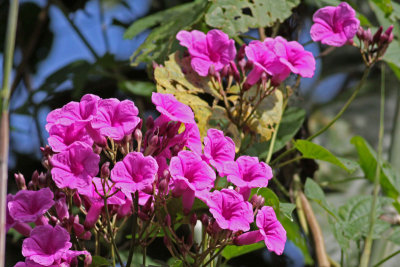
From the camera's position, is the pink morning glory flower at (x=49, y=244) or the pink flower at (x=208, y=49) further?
the pink flower at (x=208, y=49)

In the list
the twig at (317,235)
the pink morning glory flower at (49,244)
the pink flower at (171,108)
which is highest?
the pink flower at (171,108)

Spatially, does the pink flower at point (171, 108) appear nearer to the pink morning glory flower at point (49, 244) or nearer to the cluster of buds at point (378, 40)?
the pink morning glory flower at point (49, 244)

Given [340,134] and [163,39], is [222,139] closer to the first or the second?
[163,39]

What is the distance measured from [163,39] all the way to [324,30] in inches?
13.9

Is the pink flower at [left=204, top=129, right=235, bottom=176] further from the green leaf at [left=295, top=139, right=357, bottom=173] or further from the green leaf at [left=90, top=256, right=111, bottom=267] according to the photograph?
the green leaf at [left=295, top=139, right=357, bottom=173]

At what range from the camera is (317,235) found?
129 cm

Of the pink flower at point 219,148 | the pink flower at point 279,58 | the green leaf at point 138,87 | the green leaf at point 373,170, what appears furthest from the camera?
the green leaf at point 138,87

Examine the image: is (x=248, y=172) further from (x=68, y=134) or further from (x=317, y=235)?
(x=317, y=235)

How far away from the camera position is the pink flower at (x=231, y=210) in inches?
30.1

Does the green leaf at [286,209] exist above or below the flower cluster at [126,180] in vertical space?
below

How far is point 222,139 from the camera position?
0.85m

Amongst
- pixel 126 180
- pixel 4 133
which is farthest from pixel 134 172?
pixel 4 133

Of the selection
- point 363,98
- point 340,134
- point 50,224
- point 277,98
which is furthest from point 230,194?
point 363,98

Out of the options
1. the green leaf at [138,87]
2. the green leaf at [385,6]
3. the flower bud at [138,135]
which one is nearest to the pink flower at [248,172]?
the flower bud at [138,135]
